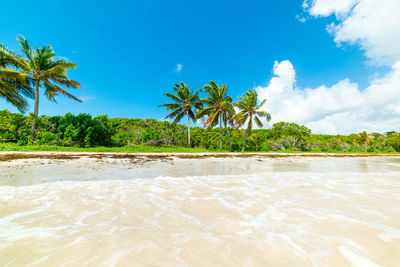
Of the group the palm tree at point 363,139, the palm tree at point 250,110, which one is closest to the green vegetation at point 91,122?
the palm tree at point 250,110

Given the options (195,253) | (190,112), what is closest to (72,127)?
(190,112)

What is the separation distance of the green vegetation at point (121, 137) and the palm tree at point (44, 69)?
104cm

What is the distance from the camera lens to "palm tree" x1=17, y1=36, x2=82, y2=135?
39.2 ft

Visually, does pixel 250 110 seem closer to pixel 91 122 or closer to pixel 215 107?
pixel 215 107

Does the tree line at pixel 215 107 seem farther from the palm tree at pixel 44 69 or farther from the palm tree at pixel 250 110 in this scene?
the palm tree at pixel 44 69

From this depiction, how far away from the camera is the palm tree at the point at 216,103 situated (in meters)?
17.3

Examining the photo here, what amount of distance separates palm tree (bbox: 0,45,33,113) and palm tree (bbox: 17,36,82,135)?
0.56 m

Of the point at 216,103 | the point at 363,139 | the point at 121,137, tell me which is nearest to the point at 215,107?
the point at 216,103

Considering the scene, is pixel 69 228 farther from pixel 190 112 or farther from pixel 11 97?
pixel 190 112

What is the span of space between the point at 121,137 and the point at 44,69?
840cm

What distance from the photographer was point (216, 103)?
58.1 feet

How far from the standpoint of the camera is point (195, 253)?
4.13 feet

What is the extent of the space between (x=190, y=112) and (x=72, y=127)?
39.6ft

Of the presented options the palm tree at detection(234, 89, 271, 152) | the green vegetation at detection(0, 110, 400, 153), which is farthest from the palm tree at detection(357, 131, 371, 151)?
the palm tree at detection(234, 89, 271, 152)
